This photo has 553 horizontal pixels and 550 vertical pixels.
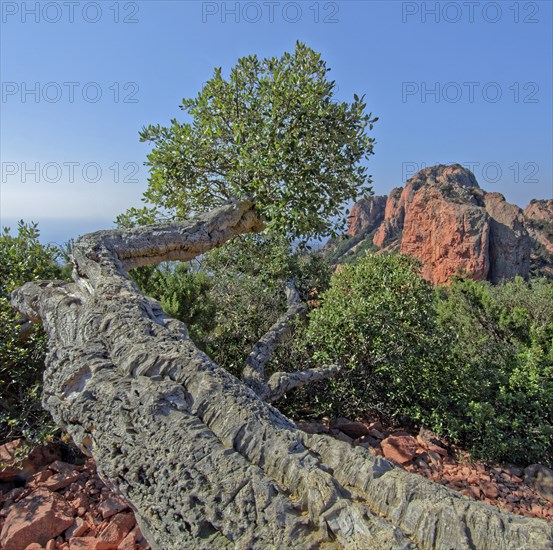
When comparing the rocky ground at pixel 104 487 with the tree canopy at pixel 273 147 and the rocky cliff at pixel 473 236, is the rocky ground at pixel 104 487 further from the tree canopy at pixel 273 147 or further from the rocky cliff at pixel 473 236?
the rocky cliff at pixel 473 236

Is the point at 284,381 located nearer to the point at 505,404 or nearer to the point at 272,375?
the point at 272,375

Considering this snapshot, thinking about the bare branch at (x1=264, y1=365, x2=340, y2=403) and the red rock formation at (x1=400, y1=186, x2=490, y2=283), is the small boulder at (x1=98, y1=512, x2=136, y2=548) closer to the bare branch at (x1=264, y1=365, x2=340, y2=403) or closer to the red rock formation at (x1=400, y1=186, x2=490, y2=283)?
the bare branch at (x1=264, y1=365, x2=340, y2=403)

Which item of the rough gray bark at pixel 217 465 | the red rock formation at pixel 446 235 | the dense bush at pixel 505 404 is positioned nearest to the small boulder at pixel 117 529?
the rough gray bark at pixel 217 465

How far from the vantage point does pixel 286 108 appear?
487 centimetres

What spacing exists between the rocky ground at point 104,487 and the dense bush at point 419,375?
0.98 ft

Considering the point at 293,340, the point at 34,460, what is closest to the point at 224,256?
the point at 293,340

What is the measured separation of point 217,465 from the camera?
1815 mm

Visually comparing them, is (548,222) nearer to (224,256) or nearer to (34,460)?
(224,256)

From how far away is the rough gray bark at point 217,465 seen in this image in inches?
60.1

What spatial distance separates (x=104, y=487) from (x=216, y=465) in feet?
7.59

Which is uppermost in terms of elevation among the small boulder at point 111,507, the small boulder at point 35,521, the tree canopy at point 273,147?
the tree canopy at point 273,147

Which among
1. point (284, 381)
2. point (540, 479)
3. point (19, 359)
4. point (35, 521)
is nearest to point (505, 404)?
point (540, 479)

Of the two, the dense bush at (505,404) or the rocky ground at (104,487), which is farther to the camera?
the dense bush at (505,404)

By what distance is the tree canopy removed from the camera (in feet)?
15.5
